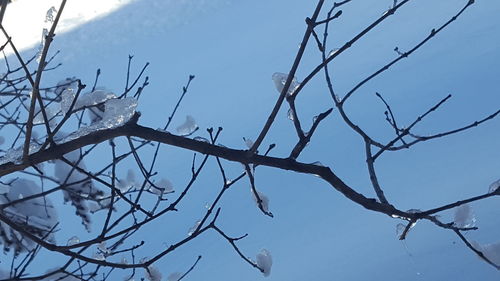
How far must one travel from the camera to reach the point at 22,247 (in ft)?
9.96

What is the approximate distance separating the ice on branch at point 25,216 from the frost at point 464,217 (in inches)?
69.4

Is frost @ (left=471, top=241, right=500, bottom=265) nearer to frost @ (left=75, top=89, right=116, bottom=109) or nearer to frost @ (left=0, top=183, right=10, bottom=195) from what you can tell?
frost @ (left=75, top=89, right=116, bottom=109)

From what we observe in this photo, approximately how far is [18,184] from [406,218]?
7.86 ft

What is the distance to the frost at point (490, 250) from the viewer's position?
5.48ft

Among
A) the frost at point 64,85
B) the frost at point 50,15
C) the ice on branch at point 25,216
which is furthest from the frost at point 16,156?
the frost at point 64,85

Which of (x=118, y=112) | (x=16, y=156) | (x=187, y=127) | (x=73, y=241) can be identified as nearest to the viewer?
(x=118, y=112)

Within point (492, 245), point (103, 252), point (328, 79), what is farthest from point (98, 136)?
point (103, 252)

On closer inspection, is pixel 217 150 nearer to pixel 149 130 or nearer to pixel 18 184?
pixel 149 130

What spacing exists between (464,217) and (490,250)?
0.34 feet

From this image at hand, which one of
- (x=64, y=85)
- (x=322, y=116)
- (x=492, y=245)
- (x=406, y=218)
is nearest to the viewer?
(x=322, y=116)

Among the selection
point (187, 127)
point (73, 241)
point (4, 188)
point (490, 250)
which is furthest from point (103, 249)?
point (490, 250)

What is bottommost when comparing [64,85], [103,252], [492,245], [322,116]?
[492,245]

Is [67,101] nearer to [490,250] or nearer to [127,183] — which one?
[490,250]

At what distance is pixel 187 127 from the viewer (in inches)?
95.7
